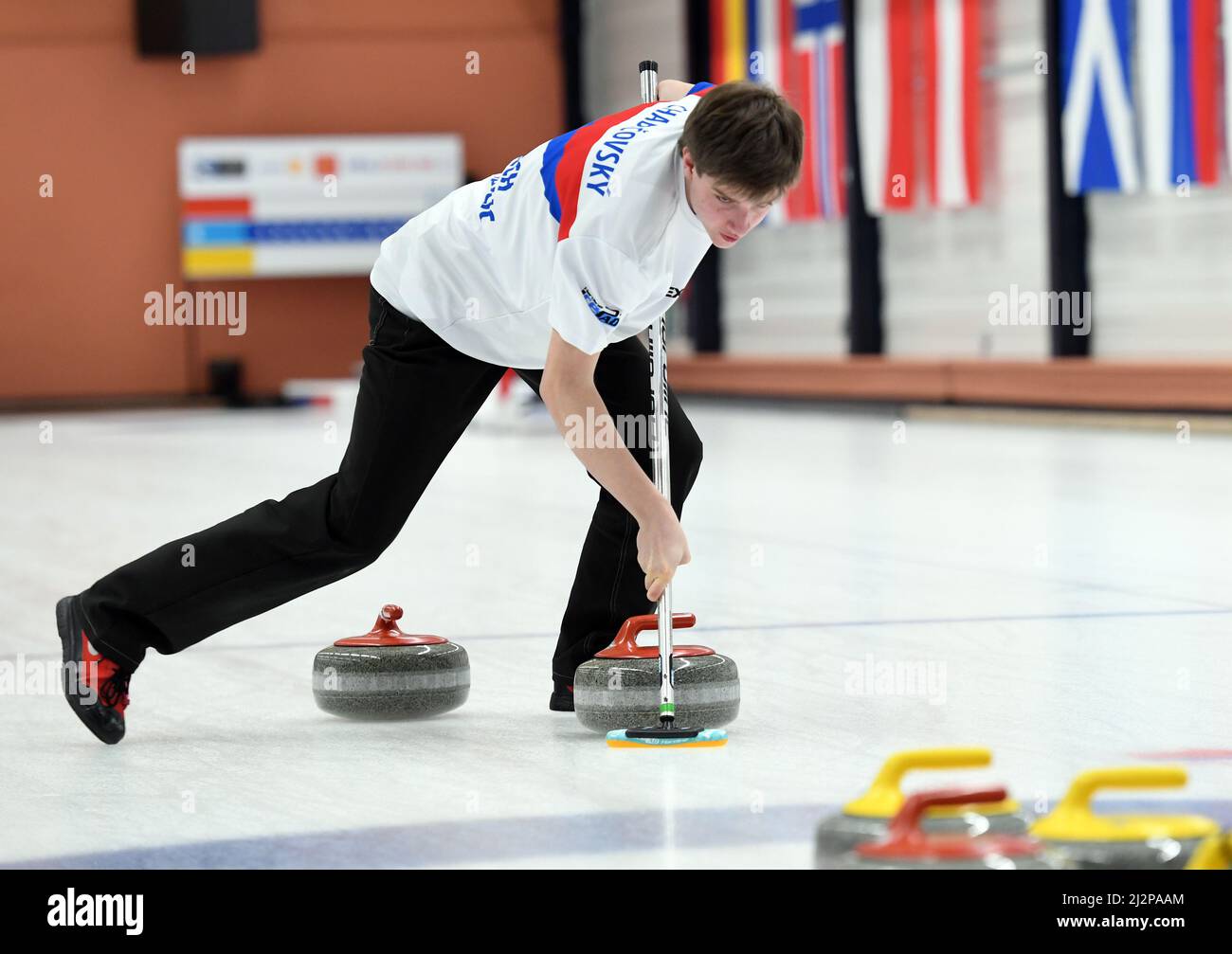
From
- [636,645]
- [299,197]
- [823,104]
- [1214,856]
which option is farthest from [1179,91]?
[1214,856]

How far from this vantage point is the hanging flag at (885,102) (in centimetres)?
1291

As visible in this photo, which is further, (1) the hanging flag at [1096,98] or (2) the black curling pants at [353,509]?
(1) the hanging flag at [1096,98]

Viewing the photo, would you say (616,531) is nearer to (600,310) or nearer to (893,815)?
(600,310)

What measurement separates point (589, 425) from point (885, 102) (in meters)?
10.9

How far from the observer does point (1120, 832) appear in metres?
2.04

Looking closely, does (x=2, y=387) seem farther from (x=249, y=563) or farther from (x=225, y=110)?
(x=249, y=563)

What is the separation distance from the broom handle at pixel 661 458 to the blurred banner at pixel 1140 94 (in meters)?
7.94

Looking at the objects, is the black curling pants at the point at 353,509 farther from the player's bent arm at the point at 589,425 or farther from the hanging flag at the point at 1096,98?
the hanging flag at the point at 1096,98

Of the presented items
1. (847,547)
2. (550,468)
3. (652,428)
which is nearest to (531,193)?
(652,428)

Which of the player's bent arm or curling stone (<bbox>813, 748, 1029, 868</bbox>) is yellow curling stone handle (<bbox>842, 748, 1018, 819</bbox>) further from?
the player's bent arm

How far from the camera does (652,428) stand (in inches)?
125

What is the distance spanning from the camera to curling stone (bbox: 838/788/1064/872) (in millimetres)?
1938

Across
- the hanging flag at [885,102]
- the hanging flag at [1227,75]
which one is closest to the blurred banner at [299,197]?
the hanging flag at [885,102]

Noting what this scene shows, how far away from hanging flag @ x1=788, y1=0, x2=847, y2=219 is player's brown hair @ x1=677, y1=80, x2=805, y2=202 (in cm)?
1115
